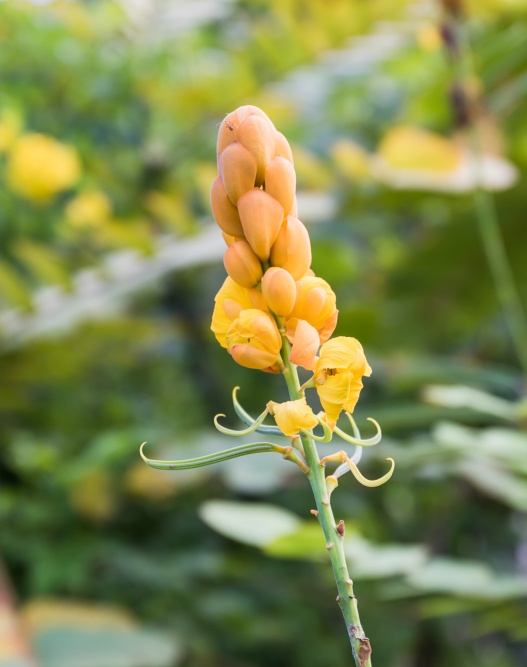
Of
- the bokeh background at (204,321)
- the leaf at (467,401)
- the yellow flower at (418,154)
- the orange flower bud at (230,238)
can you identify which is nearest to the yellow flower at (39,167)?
the bokeh background at (204,321)

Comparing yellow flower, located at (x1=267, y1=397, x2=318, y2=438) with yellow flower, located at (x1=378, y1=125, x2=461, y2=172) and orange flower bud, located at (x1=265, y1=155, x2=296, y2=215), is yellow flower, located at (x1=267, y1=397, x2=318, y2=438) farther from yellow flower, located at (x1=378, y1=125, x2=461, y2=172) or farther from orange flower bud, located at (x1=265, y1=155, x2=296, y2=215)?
yellow flower, located at (x1=378, y1=125, x2=461, y2=172)

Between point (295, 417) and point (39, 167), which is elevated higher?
point (39, 167)

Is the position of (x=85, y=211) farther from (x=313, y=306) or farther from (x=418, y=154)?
(x=313, y=306)

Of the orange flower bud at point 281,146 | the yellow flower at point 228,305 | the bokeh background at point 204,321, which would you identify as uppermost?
the bokeh background at point 204,321

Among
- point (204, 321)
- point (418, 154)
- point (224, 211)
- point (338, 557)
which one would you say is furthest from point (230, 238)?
point (204, 321)

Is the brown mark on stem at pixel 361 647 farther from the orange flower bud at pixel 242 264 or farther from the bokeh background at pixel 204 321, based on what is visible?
the bokeh background at pixel 204 321

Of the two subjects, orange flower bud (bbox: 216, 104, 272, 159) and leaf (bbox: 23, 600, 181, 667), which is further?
leaf (bbox: 23, 600, 181, 667)

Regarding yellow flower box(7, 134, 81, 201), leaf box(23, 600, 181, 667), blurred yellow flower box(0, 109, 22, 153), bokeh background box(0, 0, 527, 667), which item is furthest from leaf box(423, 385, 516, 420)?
blurred yellow flower box(0, 109, 22, 153)
